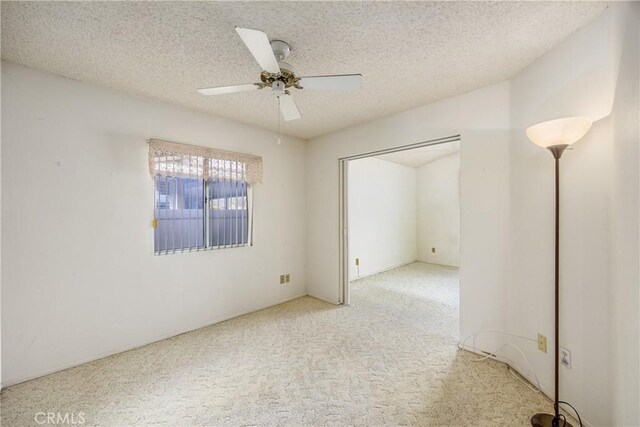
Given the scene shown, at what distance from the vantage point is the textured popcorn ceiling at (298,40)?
1454mm

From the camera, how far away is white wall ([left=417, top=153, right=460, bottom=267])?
611 centimetres

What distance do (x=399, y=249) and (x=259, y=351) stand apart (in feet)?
14.5

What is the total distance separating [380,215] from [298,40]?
170 inches

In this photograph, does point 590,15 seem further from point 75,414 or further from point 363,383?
point 75,414

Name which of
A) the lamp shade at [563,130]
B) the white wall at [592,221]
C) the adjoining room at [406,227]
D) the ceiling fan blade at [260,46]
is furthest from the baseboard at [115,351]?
the lamp shade at [563,130]

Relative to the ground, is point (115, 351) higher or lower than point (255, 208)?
lower

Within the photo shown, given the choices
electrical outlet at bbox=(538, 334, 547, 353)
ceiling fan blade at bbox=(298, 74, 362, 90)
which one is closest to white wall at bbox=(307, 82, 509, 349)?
electrical outlet at bbox=(538, 334, 547, 353)

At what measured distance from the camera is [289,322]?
121 inches

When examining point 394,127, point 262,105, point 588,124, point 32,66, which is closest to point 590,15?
point 588,124

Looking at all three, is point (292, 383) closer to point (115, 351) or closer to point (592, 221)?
point (115, 351)

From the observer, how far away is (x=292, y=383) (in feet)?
6.48

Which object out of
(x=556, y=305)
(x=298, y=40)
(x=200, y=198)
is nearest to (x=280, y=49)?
(x=298, y=40)

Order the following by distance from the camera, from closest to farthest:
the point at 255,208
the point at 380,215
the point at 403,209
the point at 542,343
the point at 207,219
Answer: the point at 542,343
the point at 207,219
the point at 255,208
the point at 380,215
the point at 403,209

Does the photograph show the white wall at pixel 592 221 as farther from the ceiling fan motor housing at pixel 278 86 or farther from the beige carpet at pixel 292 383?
the ceiling fan motor housing at pixel 278 86
